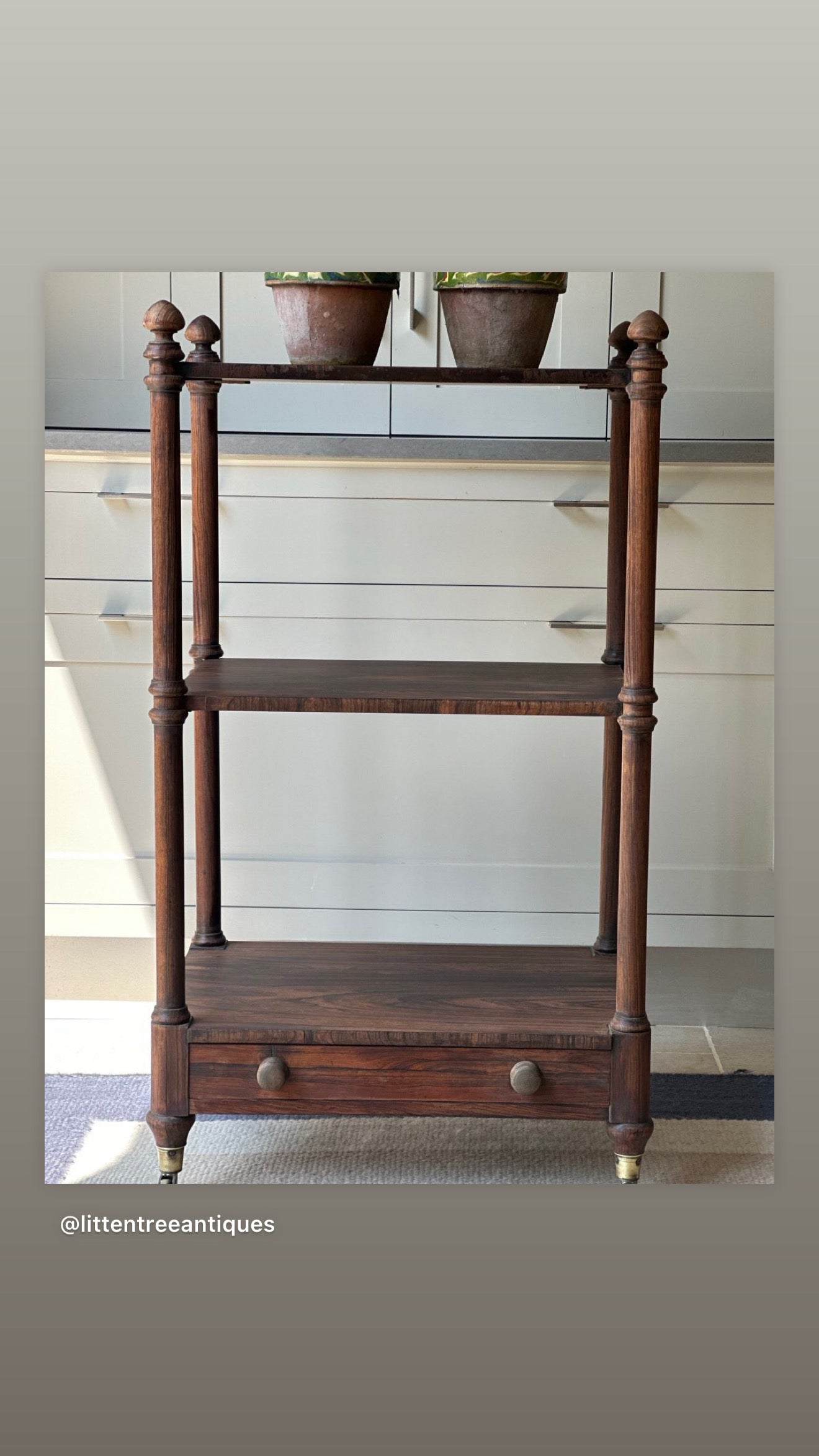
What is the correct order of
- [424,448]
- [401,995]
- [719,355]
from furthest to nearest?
[719,355] → [424,448] → [401,995]

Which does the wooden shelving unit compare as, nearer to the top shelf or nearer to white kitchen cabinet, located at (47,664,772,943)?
the top shelf

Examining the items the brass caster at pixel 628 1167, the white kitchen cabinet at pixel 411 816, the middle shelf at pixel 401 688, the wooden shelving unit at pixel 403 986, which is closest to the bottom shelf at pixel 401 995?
the wooden shelving unit at pixel 403 986

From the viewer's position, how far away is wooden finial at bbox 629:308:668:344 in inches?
58.0

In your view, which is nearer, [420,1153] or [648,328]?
[648,328]

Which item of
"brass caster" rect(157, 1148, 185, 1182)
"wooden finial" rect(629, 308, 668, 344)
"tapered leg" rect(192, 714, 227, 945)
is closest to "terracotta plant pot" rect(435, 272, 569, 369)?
"wooden finial" rect(629, 308, 668, 344)

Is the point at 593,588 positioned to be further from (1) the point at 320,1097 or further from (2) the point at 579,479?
(1) the point at 320,1097

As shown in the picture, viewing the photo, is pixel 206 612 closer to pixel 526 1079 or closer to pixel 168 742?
pixel 168 742

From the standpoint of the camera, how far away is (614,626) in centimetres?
188

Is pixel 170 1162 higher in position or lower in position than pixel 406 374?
lower

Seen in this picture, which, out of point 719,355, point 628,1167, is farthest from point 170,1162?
point 719,355

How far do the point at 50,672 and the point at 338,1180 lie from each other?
3.00ft

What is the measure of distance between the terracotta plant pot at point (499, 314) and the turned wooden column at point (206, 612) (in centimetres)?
34

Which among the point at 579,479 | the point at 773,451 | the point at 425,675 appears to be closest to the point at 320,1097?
the point at 425,675

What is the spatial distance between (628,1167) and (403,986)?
0.36 meters
